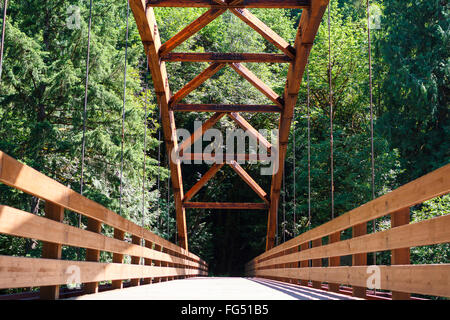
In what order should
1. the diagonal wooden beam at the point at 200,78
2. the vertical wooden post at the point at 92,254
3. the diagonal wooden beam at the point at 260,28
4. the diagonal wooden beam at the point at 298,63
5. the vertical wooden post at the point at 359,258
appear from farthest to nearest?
the diagonal wooden beam at the point at 200,78 → the diagonal wooden beam at the point at 260,28 → the diagonal wooden beam at the point at 298,63 → the vertical wooden post at the point at 92,254 → the vertical wooden post at the point at 359,258

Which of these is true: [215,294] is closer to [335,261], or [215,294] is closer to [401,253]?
[335,261]

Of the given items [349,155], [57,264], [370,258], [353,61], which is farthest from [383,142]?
[57,264]

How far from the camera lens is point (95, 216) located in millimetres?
4191

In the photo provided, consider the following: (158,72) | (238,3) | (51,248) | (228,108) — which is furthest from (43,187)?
(228,108)

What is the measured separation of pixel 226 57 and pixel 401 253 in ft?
26.2

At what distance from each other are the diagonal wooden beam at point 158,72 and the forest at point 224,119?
0.44 meters

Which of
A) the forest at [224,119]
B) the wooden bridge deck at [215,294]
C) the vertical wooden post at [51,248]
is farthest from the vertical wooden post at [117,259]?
the vertical wooden post at [51,248]

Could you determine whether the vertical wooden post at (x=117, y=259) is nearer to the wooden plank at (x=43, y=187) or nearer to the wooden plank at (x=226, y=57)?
the wooden plank at (x=43, y=187)

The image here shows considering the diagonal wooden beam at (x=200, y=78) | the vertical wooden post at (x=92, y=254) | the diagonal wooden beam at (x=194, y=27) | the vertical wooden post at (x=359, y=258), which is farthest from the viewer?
the diagonal wooden beam at (x=200, y=78)

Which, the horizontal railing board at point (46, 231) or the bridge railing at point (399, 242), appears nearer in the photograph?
the bridge railing at point (399, 242)

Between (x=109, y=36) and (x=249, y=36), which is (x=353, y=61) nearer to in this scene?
(x=249, y=36)

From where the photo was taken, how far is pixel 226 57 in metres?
10.6

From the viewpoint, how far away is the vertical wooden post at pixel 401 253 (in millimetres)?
3133

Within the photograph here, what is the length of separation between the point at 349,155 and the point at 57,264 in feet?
51.9
